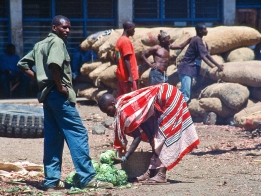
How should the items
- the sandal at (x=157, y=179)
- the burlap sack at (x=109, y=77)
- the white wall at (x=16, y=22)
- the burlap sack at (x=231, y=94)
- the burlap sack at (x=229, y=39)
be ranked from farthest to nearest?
1. the white wall at (x=16, y=22)
2. the burlap sack at (x=109, y=77)
3. the burlap sack at (x=229, y=39)
4. the burlap sack at (x=231, y=94)
5. the sandal at (x=157, y=179)

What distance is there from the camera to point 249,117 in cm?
1118

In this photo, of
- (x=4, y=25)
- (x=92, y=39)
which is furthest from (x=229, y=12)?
(x=4, y=25)

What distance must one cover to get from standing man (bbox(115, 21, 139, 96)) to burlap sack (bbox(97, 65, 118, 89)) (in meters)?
2.92

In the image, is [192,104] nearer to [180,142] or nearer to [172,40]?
[172,40]

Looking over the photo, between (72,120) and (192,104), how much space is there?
639 cm

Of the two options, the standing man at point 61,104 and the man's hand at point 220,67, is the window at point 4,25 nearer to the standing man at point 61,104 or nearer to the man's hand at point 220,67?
the man's hand at point 220,67

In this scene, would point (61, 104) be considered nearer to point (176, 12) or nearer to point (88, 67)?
point (88, 67)

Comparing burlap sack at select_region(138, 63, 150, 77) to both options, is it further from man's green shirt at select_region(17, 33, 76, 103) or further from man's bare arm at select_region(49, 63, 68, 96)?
man's bare arm at select_region(49, 63, 68, 96)

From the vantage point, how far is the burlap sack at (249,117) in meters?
11.1

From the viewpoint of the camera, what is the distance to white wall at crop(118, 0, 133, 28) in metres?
16.8

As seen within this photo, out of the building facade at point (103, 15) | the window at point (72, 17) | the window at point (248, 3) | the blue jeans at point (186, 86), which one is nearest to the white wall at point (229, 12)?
the building facade at point (103, 15)

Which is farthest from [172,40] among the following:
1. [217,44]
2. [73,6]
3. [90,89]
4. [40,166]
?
[40,166]

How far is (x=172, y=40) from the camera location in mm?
13422

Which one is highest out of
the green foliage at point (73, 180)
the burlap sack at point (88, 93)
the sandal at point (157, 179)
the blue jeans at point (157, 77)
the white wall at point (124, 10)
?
the white wall at point (124, 10)
